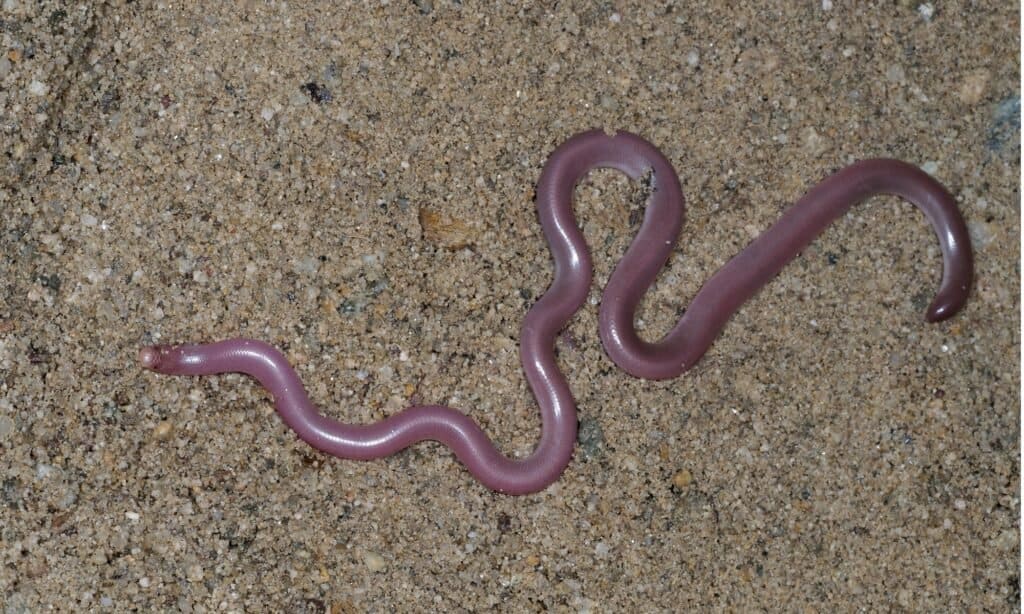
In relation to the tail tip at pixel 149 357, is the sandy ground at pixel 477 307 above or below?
above

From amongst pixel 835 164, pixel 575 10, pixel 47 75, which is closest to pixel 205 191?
pixel 47 75

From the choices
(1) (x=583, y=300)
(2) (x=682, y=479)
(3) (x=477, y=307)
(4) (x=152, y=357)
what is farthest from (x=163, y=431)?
(2) (x=682, y=479)

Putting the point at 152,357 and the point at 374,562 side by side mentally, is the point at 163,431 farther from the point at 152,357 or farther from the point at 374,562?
the point at 374,562

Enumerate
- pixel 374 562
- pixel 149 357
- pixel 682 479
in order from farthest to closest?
pixel 682 479, pixel 374 562, pixel 149 357

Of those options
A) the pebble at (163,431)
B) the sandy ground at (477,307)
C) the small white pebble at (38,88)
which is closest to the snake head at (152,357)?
the sandy ground at (477,307)

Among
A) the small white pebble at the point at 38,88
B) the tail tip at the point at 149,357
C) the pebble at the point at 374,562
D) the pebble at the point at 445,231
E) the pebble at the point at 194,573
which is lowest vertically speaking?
the pebble at the point at 194,573

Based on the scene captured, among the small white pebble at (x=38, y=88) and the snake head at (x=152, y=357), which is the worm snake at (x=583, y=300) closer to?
the snake head at (x=152, y=357)

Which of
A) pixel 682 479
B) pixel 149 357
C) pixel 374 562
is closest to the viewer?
pixel 149 357
